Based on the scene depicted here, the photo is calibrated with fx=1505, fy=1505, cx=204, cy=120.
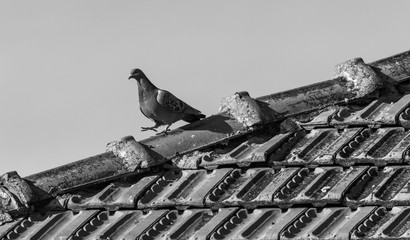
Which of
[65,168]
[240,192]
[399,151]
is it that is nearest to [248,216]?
[240,192]

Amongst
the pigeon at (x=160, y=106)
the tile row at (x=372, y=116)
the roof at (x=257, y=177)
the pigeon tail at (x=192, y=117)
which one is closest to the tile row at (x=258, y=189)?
the roof at (x=257, y=177)

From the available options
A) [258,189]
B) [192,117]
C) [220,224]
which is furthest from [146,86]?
[220,224]

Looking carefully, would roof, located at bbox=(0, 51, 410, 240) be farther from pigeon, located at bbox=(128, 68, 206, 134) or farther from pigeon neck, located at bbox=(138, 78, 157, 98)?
pigeon neck, located at bbox=(138, 78, 157, 98)

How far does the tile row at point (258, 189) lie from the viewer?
8828 mm

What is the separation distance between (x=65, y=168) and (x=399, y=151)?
2.34 meters

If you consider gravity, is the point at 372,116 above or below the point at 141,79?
below

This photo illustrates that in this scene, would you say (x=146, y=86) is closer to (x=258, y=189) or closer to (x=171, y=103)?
(x=171, y=103)

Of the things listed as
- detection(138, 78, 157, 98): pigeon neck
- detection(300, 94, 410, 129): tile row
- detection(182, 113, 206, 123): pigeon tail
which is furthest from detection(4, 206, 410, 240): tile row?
detection(138, 78, 157, 98): pigeon neck

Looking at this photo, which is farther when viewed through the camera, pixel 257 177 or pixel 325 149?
pixel 325 149

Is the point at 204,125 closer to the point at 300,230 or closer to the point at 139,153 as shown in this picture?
the point at 139,153

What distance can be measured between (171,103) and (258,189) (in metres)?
2.30

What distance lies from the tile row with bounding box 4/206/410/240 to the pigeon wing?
1902 millimetres

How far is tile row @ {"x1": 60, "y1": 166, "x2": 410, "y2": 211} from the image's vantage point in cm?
883

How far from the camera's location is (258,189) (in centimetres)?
938
